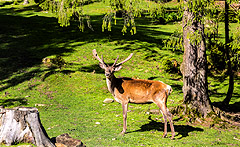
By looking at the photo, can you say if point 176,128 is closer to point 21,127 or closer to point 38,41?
point 21,127

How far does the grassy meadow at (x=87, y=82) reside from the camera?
1179 cm

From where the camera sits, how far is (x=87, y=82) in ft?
68.0

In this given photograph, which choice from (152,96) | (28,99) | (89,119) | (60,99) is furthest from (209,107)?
(28,99)

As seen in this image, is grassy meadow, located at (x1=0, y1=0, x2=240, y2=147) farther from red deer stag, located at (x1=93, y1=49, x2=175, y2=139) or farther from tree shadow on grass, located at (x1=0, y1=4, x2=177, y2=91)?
red deer stag, located at (x1=93, y1=49, x2=175, y2=139)

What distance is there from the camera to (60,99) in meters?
17.9

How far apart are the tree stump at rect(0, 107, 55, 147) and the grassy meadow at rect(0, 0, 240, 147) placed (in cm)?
228

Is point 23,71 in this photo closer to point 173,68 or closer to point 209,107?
point 173,68

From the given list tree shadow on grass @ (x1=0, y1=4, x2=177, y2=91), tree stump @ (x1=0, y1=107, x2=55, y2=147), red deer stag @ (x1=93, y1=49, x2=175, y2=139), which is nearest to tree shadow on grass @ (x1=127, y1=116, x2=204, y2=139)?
red deer stag @ (x1=93, y1=49, x2=175, y2=139)

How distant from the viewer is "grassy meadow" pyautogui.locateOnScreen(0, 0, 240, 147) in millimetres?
11789

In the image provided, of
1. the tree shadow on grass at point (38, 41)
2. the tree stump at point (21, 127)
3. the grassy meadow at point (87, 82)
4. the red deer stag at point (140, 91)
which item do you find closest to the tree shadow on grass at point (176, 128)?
the grassy meadow at point (87, 82)

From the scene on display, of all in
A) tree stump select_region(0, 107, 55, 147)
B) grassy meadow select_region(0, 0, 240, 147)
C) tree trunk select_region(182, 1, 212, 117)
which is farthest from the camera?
tree trunk select_region(182, 1, 212, 117)

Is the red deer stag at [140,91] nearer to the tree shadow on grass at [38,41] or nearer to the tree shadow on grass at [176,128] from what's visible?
the tree shadow on grass at [176,128]

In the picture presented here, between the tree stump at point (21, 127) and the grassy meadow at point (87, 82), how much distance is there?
7.47ft

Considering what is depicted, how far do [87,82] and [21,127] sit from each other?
12940 mm
